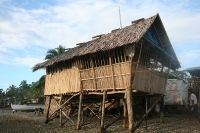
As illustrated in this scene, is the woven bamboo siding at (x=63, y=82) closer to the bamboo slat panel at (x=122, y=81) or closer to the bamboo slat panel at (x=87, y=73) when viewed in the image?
the bamboo slat panel at (x=87, y=73)

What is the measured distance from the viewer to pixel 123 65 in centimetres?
1130

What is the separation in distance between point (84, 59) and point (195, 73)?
11.5 m

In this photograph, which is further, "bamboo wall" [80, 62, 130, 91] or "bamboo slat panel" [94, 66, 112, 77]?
"bamboo slat panel" [94, 66, 112, 77]

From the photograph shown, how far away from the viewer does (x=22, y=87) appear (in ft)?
209

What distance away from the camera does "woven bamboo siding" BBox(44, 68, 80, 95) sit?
1435 centimetres

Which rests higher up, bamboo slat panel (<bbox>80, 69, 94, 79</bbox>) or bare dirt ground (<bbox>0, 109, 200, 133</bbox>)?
bamboo slat panel (<bbox>80, 69, 94, 79</bbox>)

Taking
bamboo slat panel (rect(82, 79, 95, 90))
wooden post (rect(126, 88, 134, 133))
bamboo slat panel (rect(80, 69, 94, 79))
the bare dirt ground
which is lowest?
the bare dirt ground

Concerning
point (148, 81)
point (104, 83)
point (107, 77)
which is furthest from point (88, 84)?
point (148, 81)

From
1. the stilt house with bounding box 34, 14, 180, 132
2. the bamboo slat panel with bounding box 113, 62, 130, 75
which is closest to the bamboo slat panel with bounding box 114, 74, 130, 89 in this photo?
the stilt house with bounding box 34, 14, 180, 132

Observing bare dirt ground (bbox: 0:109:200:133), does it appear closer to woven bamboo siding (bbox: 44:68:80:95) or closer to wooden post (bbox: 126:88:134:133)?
wooden post (bbox: 126:88:134:133)

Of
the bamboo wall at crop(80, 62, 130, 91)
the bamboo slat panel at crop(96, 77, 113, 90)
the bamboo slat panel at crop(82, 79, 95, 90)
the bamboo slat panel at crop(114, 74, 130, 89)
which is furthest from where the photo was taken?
the bamboo slat panel at crop(82, 79, 95, 90)

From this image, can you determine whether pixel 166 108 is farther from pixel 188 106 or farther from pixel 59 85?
pixel 59 85

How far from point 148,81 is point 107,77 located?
7.96 ft

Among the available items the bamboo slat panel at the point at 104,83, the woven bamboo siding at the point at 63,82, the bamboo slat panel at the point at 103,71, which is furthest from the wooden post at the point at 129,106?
the woven bamboo siding at the point at 63,82
